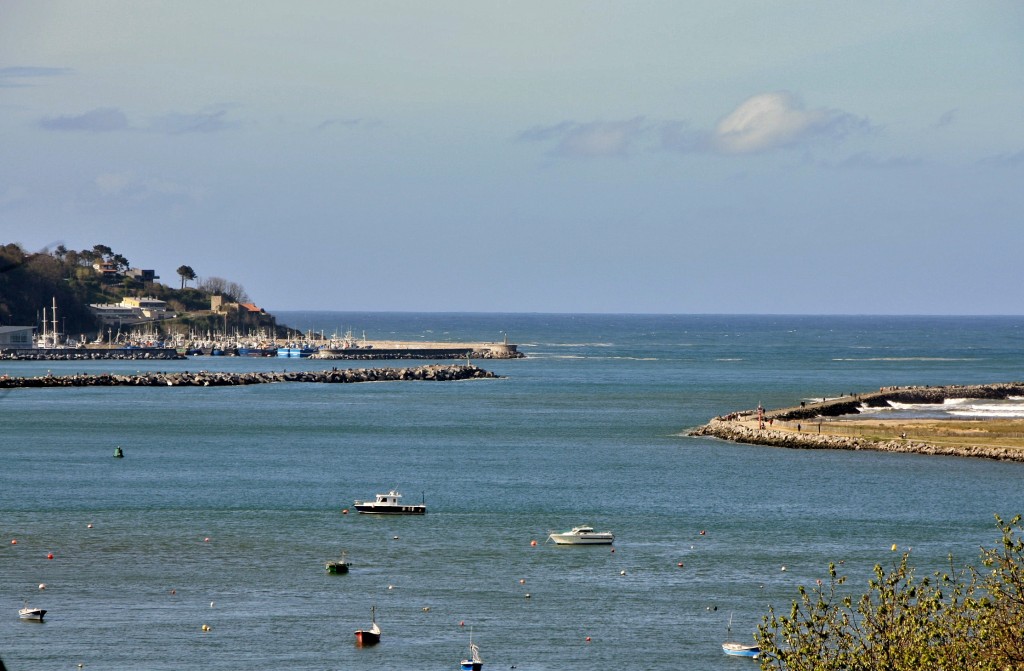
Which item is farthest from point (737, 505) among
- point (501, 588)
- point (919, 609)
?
point (919, 609)

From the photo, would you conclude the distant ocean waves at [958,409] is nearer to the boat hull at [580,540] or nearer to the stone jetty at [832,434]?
the stone jetty at [832,434]

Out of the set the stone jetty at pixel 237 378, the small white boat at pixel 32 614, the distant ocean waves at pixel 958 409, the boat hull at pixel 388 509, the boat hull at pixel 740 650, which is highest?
the stone jetty at pixel 237 378

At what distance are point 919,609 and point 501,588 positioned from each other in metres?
23.1

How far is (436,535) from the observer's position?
5534cm

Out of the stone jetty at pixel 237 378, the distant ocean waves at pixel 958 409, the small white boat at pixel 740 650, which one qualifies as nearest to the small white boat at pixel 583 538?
the small white boat at pixel 740 650

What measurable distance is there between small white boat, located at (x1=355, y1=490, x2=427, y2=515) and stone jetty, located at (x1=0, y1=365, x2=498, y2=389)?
85.7 m

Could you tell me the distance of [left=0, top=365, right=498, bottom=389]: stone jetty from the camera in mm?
150500

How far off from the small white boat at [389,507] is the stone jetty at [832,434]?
3407 centimetres

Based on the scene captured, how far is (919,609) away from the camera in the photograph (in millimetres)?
23781

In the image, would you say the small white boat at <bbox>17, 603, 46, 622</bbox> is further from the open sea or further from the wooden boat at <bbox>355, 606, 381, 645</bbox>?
the wooden boat at <bbox>355, 606, 381, 645</bbox>

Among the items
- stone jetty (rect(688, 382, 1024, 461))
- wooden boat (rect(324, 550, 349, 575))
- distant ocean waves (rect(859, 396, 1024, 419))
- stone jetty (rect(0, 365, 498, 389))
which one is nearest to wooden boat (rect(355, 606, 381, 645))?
wooden boat (rect(324, 550, 349, 575))

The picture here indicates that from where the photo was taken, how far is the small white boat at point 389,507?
2375 inches

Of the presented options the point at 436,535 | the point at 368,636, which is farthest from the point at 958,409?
the point at 368,636

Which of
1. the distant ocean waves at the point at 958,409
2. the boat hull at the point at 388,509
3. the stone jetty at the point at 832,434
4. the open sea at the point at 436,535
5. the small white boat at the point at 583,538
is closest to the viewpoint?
the open sea at the point at 436,535
